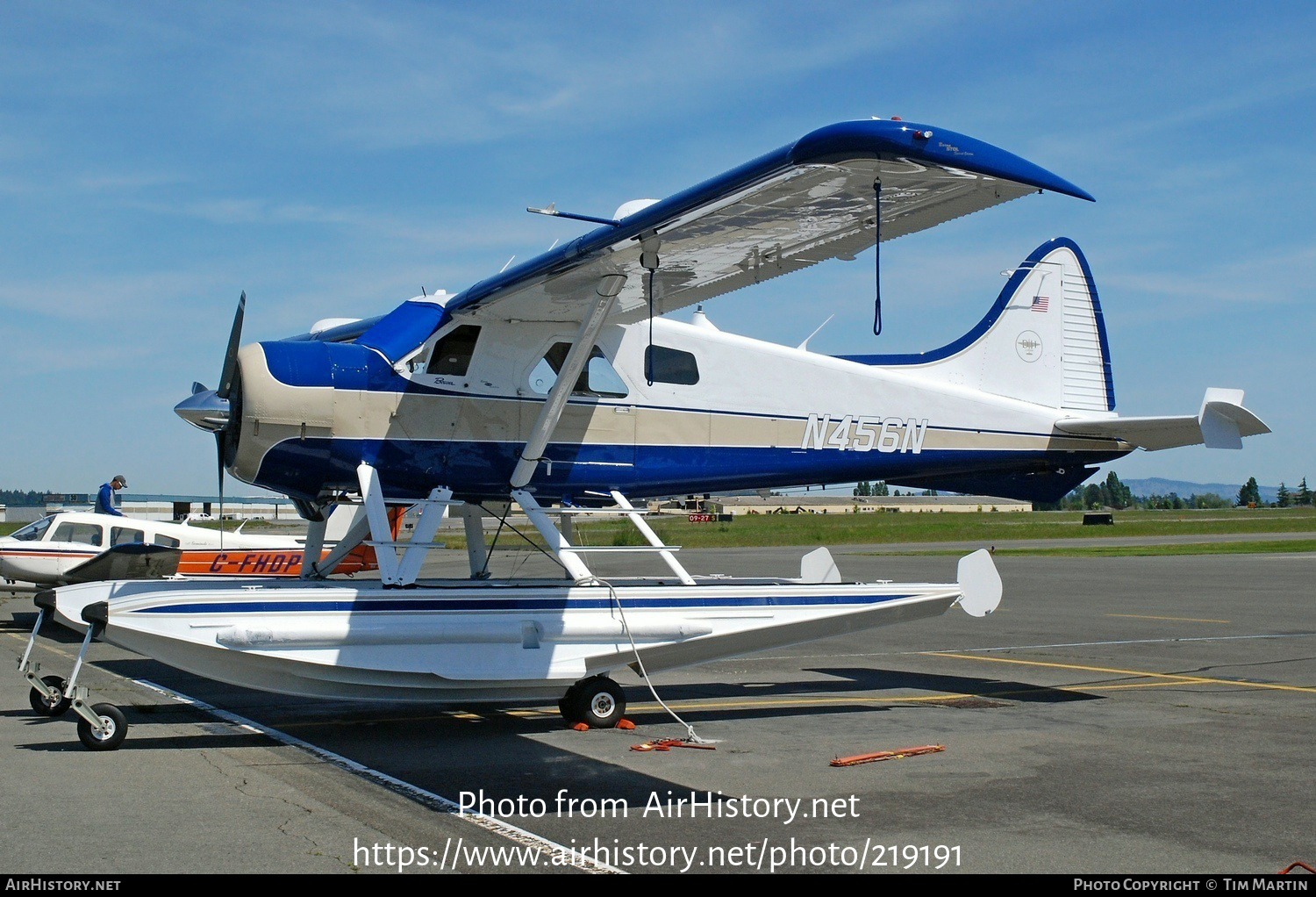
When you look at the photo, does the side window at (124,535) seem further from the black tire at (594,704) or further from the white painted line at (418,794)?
the black tire at (594,704)

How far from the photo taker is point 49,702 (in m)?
8.45

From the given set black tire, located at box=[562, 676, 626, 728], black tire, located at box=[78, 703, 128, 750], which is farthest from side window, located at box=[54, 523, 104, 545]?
black tire, located at box=[562, 676, 626, 728]

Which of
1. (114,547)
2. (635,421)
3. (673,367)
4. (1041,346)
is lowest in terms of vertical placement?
(114,547)

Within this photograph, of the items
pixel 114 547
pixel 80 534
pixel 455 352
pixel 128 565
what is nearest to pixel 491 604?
pixel 455 352

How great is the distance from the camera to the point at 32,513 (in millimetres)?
81562

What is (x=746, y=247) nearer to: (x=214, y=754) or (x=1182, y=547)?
(x=214, y=754)

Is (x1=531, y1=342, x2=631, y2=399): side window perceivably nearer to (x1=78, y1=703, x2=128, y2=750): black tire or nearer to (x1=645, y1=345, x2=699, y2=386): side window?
(x1=645, y1=345, x2=699, y2=386): side window

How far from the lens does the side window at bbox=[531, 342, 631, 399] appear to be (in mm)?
9883

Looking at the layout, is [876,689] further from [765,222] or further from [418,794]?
[418,794]

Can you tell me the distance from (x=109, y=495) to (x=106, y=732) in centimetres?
1254

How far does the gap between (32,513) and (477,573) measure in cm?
8320

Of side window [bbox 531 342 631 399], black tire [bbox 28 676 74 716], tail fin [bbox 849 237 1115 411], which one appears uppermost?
tail fin [bbox 849 237 1115 411]

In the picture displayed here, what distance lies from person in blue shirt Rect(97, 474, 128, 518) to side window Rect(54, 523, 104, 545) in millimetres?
644

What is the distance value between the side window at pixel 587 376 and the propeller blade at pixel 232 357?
242 cm
